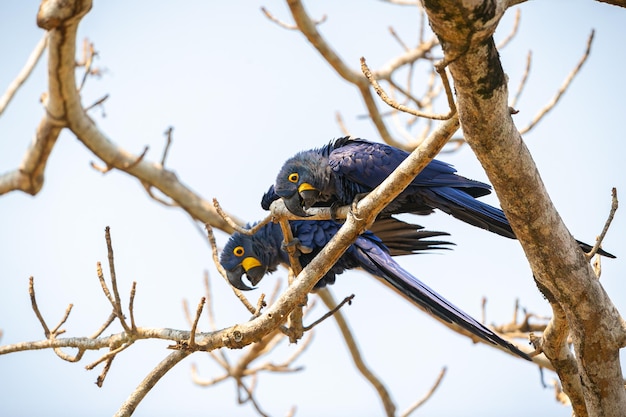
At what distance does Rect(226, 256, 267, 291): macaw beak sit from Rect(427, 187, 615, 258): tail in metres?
1.38

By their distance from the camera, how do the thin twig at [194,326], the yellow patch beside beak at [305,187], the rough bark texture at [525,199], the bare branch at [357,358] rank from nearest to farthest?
the rough bark texture at [525,199] < the thin twig at [194,326] < the yellow patch beside beak at [305,187] < the bare branch at [357,358]

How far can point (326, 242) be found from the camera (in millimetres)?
4691

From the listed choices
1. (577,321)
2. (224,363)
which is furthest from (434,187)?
(224,363)

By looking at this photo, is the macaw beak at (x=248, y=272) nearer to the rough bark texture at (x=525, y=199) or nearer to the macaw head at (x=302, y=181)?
→ the macaw head at (x=302, y=181)

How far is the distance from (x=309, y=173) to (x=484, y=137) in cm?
217

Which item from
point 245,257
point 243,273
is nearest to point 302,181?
point 245,257

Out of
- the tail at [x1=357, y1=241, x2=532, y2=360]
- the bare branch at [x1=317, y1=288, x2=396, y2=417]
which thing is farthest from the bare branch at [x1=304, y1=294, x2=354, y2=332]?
the bare branch at [x1=317, y1=288, x2=396, y2=417]

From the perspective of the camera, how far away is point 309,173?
465 centimetres

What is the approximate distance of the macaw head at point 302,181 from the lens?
15.2 feet

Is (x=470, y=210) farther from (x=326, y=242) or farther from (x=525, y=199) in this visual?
(x=525, y=199)

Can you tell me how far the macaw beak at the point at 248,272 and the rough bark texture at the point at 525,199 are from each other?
2.40 metres

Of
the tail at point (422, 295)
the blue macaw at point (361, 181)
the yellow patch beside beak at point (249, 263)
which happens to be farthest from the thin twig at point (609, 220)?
the yellow patch beside beak at point (249, 263)

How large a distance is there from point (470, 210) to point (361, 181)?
2.68 ft

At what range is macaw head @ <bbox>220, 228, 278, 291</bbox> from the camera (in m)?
A: 5.04
